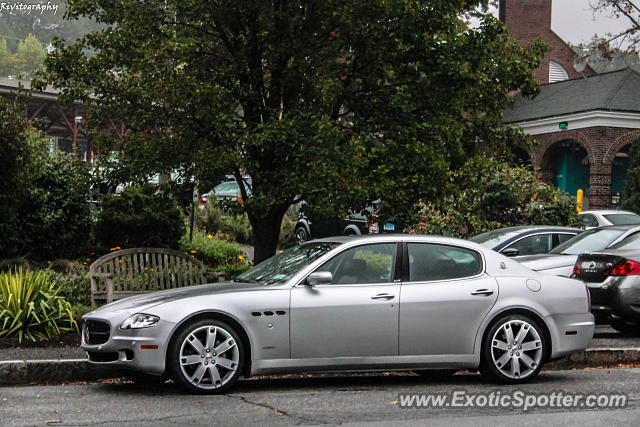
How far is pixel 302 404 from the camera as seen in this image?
7289mm

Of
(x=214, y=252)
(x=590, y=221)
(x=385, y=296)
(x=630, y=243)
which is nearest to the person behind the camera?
(x=385, y=296)

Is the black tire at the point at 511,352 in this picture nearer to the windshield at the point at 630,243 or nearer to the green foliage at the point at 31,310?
the windshield at the point at 630,243

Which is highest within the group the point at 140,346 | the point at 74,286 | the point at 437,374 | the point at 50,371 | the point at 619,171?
the point at 619,171

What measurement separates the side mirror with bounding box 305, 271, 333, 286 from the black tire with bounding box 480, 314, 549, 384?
163cm

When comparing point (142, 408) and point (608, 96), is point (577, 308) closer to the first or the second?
point (142, 408)

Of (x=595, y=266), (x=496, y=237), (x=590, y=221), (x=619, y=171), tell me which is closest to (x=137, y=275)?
(x=496, y=237)

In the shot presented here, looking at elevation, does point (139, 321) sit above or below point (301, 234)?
below

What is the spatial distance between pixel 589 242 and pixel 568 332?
4902 mm

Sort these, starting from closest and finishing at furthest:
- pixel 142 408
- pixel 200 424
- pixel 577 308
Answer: pixel 200 424
pixel 142 408
pixel 577 308

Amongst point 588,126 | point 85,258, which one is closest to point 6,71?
point 588,126

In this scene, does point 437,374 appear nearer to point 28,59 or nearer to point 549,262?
point 549,262

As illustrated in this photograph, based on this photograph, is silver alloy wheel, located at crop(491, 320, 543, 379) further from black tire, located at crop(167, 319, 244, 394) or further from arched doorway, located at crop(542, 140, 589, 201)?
arched doorway, located at crop(542, 140, 589, 201)

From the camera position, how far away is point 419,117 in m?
12.9

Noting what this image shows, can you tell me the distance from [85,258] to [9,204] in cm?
195
